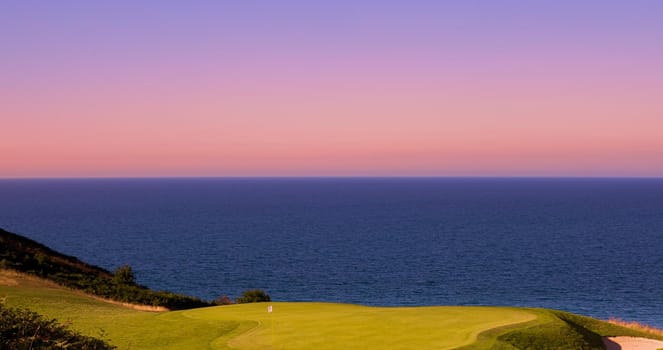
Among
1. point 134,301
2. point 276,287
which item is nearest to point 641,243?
point 276,287

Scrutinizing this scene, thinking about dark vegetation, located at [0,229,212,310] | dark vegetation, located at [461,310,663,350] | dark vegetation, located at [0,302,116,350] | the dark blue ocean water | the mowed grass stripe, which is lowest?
the dark blue ocean water

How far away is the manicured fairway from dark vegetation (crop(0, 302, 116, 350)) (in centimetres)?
185

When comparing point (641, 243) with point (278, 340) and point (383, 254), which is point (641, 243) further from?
point (278, 340)

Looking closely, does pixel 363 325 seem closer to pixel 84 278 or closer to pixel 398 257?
pixel 84 278

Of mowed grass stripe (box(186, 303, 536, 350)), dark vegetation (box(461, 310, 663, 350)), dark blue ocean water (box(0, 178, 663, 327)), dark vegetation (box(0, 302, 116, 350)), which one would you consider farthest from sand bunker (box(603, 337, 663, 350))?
dark blue ocean water (box(0, 178, 663, 327))

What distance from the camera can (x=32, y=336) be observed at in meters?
14.2

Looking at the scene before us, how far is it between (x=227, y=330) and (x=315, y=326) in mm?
2690

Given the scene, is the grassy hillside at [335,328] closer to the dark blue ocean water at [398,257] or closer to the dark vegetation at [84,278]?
the dark vegetation at [84,278]

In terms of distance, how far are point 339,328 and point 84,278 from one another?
3071 cm

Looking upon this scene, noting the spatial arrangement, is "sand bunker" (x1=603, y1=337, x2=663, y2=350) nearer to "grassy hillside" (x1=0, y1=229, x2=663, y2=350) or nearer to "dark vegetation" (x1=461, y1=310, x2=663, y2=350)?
"grassy hillside" (x1=0, y1=229, x2=663, y2=350)

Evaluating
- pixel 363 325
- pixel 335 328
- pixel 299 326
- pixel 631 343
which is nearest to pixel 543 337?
pixel 363 325

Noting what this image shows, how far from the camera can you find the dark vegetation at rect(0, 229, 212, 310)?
40531 millimetres

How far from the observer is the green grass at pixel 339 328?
1786 cm

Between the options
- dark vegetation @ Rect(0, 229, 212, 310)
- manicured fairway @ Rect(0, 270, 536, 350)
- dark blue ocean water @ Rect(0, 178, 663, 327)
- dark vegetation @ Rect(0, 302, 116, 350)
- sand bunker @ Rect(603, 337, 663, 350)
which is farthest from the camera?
dark blue ocean water @ Rect(0, 178, 663, 327)
